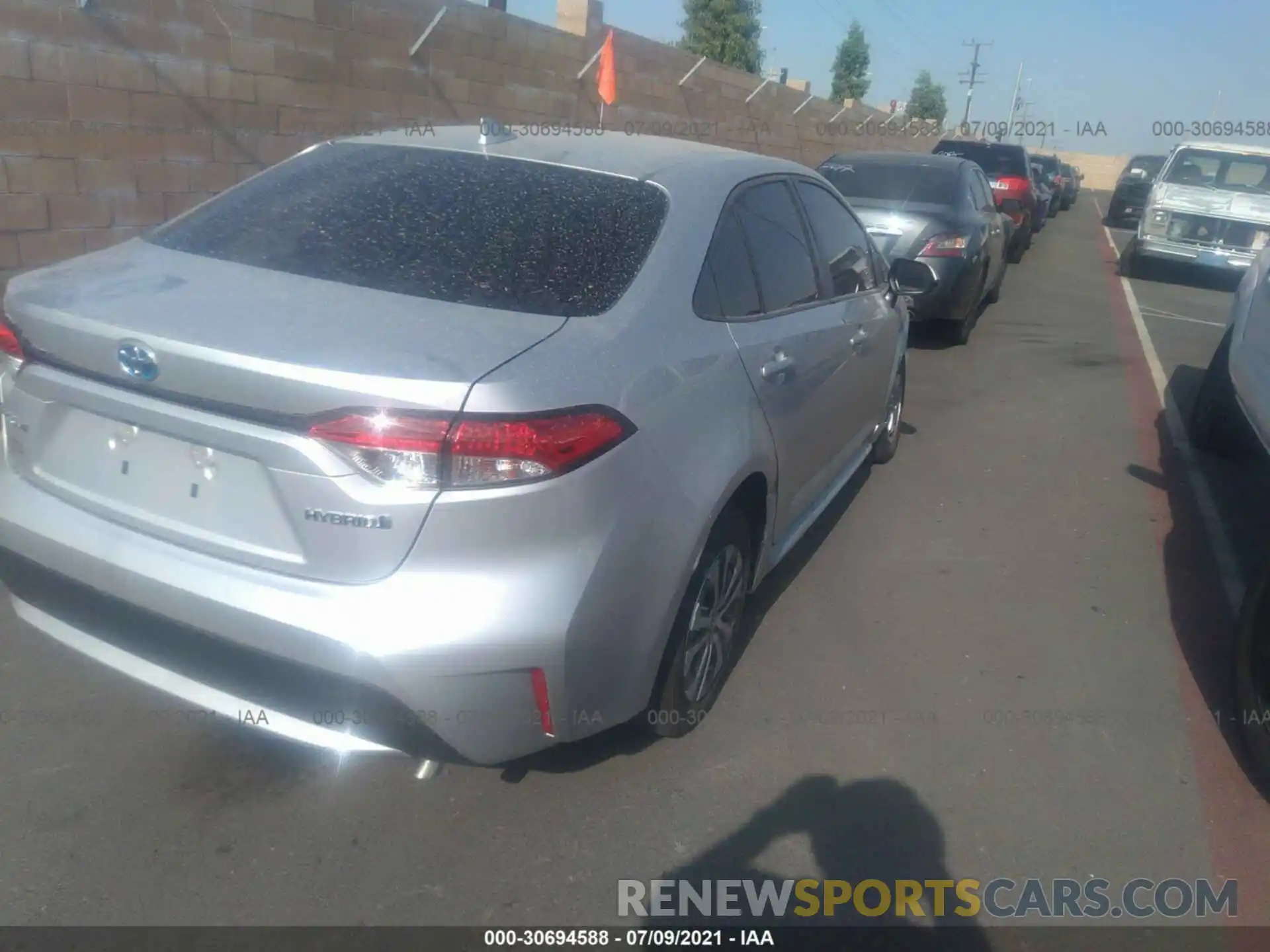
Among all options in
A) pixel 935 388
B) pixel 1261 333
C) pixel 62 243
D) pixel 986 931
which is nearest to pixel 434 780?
pixel 986 931

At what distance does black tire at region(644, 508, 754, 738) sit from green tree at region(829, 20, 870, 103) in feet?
223

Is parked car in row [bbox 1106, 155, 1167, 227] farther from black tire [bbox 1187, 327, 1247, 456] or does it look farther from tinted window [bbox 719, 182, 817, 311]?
tinted window [bbox 719, 182, 817, 311]

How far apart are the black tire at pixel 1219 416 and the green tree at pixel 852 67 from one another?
210ft

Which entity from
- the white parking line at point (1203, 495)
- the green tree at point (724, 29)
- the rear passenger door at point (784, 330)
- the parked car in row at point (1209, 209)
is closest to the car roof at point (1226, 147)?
the parked car in row at point (1209, 209)

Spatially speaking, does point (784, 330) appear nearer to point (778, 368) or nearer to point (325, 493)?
point (778, 368)

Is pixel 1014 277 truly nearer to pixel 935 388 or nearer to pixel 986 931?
pixel 935 388

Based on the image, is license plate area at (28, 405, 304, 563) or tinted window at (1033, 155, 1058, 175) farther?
tinted window at (1033, 155, 1058, 175)

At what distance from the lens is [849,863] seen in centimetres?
280

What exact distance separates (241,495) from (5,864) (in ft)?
3.71

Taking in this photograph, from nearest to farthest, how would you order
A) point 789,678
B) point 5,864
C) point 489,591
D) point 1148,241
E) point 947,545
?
point 489,591, point 5,864, point 789,678, point 947,545, point 1148,241

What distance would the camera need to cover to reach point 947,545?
5047mm

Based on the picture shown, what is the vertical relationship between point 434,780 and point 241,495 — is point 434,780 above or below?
below

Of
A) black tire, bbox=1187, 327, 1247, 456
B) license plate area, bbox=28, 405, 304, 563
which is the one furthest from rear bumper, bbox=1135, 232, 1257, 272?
license plate area, bbox=28, 405, 304, 563

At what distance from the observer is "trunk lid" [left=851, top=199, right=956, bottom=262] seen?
8.90m
